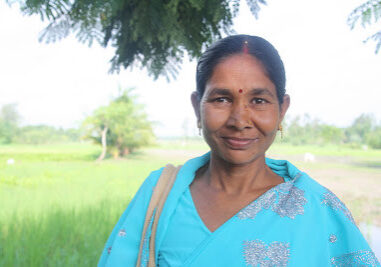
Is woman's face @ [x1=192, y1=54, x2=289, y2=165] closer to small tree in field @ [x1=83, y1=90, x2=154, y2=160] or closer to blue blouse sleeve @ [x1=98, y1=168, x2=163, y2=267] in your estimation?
blue blouse sleeve @ [x1=98, y1=168, x2=163, y2=267]

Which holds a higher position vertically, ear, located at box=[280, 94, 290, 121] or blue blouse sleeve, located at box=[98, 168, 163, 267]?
ear, located at box=[280, 94, 290, 121]

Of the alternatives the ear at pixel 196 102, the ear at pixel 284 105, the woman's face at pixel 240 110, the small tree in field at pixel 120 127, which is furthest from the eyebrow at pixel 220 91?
the small tree in field at pixel 120 127

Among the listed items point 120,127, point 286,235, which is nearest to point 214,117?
point 286,235

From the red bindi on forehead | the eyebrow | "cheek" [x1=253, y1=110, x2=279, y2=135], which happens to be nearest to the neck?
"cheek" [x1=253, y1=110, x2=279, y2=135]

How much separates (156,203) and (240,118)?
0.39m

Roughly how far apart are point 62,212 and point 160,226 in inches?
217

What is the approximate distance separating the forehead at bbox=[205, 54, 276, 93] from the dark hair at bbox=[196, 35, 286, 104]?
14mm

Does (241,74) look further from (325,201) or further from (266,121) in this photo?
(325,201)

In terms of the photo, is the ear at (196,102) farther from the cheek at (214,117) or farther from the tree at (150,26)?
the tree at (150,26)

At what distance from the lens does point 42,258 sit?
358 cm

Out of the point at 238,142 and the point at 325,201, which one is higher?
the point at 238,142

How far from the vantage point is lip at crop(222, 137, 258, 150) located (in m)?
0.93

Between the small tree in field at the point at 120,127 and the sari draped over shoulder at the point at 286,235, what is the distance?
71.4 feet

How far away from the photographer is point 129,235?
1.03 m
